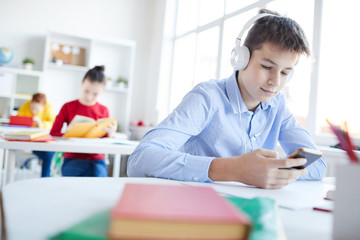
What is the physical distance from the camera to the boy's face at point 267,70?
1.16 metres

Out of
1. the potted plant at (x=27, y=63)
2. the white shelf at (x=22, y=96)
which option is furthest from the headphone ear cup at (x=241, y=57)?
the potted plant at (x=27, y=63)

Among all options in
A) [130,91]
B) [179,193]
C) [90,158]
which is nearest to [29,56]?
[130,91]

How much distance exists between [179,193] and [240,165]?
431mm

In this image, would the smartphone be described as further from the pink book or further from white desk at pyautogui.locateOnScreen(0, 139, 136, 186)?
white desk at pyautogui.locateOnScreen(0, 139, 136, 186)

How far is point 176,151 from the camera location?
0.97m

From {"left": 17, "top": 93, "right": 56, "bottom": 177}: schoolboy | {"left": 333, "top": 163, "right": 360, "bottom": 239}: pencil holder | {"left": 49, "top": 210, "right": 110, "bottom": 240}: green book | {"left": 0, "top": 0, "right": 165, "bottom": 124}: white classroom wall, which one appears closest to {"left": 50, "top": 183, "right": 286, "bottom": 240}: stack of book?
{"left": 49, "top": 210, "right": 110, "bottom": 240}: green book

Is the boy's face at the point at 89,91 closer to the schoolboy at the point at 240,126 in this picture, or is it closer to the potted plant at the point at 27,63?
the schoolboy at the point at 240,126

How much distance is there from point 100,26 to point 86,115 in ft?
9.43

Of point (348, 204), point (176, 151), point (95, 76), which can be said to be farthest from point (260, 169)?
point (95, 76)

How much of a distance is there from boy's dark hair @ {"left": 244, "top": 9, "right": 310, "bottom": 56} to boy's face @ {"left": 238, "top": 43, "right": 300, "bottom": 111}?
0.06ft

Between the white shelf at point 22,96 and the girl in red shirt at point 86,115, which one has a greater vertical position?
the white shelf at point 22,96

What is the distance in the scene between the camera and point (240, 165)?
2.87 ft

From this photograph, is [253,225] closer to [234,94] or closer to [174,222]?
[174,222]

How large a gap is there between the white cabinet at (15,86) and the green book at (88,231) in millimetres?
4513
